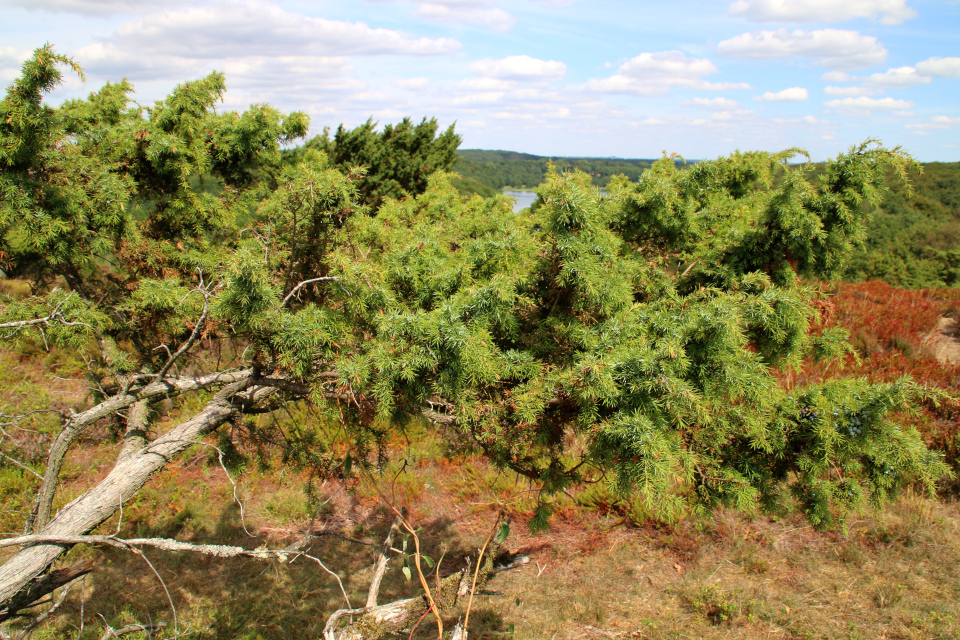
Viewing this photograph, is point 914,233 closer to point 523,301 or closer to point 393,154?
point 393,154

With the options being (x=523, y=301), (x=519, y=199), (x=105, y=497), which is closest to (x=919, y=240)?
(x=519, y=199)

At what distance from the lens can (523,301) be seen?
2.78 metres

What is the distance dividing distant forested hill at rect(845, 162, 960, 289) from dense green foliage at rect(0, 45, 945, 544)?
17.2 metres

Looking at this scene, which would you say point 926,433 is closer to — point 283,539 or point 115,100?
point 283,539

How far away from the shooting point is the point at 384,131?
16656 mm

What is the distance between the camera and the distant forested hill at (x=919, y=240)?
2217 cm

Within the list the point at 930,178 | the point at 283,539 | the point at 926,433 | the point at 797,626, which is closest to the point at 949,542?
the point at 926,433

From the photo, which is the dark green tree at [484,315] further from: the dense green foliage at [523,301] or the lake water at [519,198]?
the lake water at [519,198]

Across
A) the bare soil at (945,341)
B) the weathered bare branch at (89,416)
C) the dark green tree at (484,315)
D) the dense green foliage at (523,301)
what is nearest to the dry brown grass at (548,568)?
the weathered bare branch at (89,416)

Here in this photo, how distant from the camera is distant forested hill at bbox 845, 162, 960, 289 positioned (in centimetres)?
2217

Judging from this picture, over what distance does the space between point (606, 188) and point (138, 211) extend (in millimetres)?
3906

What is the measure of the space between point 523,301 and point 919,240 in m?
34.4

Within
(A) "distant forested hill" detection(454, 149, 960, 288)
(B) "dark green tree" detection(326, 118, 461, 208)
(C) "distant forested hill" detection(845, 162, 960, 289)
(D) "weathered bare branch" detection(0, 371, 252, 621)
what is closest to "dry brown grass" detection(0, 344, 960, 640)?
(D) "weathered bare branch" detection(0, 371, 252, 621)

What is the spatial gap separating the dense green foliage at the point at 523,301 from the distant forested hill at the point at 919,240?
17.2m
